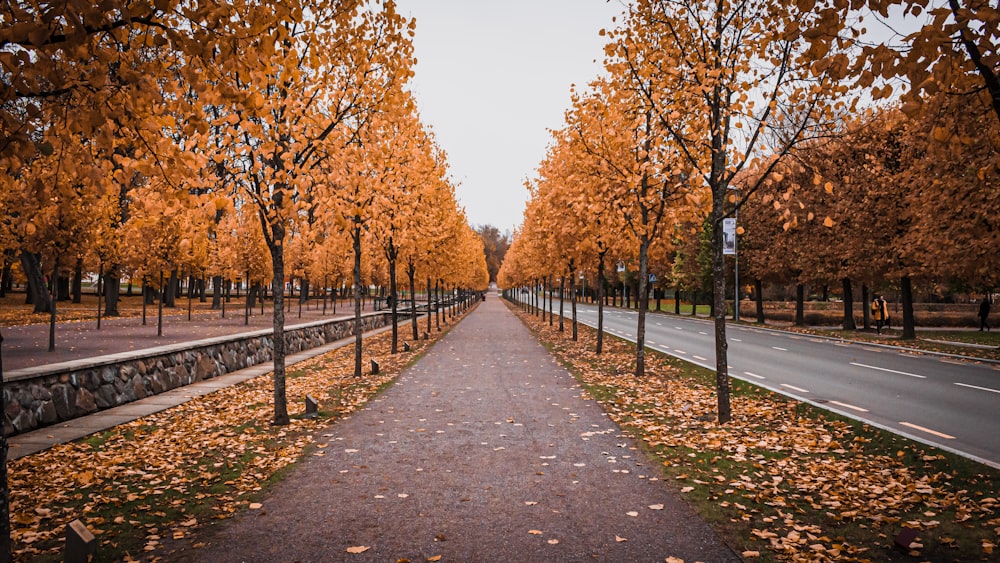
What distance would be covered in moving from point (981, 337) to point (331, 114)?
2882 centimetres

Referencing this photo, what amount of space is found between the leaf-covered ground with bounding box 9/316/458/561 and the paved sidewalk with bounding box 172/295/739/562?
370 mm

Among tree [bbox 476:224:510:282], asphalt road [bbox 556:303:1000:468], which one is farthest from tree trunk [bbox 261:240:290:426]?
tree [bbox 476:224:510:282]

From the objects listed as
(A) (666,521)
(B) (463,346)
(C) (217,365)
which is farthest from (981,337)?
(C) (217,365)

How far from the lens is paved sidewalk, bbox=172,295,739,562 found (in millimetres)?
4453

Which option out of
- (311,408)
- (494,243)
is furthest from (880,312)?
(494,243)

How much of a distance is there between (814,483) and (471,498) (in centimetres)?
353

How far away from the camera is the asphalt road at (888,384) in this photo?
8320 mm

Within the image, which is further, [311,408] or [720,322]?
[311,408]

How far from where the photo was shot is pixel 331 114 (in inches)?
360

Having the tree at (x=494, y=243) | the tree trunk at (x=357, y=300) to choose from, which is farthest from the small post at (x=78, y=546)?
the tree at (x=494, y=243)

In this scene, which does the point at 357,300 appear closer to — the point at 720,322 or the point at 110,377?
the point at 110,377

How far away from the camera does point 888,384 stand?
A: 1245 cm

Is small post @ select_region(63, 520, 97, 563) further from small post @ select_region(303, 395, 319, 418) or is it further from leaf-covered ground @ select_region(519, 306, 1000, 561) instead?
small post @ select_region(303, 395, 319, 418)

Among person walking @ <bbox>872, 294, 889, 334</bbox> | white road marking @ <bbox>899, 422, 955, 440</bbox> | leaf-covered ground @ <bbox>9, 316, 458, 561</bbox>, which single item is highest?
person walking @ <bbox>872, 294, 889, 334</bbox>
